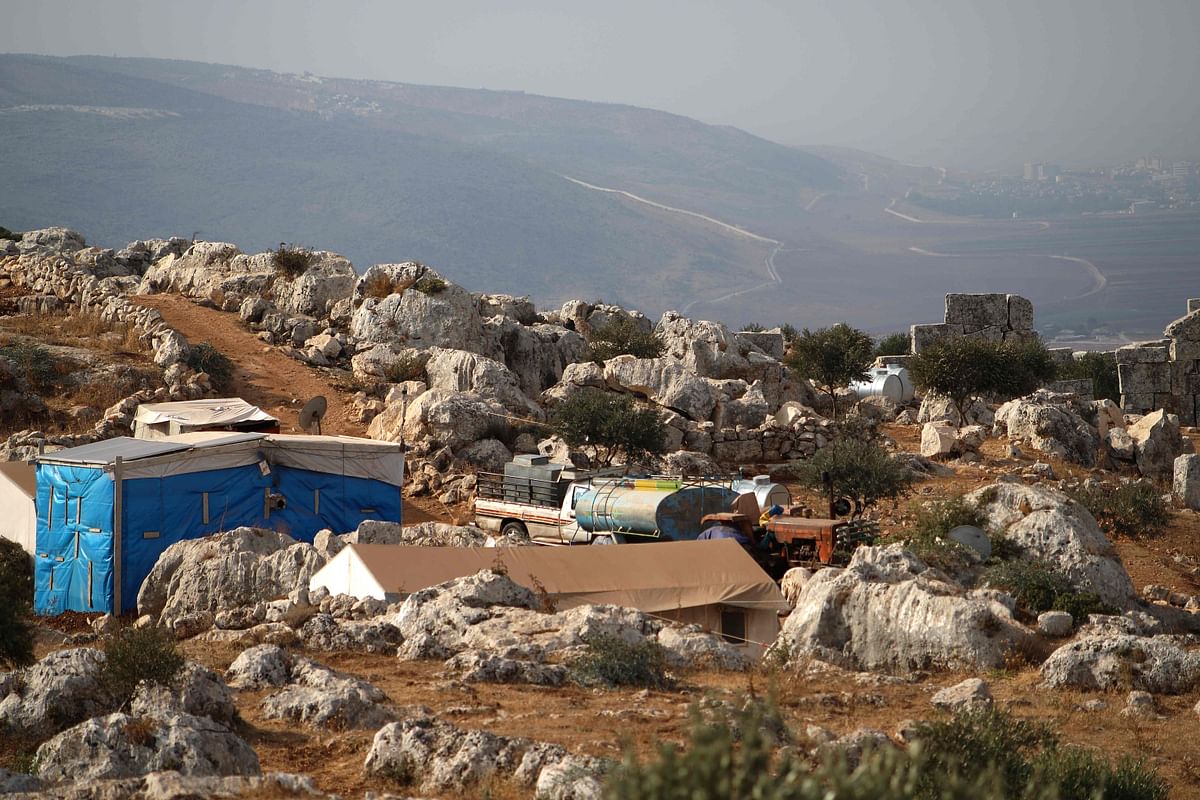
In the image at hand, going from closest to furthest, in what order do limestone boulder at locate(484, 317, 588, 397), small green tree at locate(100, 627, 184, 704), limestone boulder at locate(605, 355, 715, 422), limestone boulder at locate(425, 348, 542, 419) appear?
small green tree at locate(100, 627, 184, 704) < limestone boulder at locate(425, 348, 542, 419) < limestone boulder at locate(605, 355, 715, 422) < limestone boulder at locate(484, 317, 588, 397)

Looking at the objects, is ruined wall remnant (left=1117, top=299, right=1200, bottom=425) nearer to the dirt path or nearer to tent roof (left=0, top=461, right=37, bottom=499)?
the dirt path

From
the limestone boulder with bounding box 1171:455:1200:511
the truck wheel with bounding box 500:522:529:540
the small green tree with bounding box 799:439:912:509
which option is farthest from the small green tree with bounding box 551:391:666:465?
the limestone boulder with bounding box 1171:455:1200:511

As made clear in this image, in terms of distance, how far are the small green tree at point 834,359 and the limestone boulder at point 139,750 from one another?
2726cm

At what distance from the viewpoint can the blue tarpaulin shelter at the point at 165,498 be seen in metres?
17.3

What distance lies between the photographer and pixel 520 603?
13125 millimetres

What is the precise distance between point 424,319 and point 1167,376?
22.0 metres

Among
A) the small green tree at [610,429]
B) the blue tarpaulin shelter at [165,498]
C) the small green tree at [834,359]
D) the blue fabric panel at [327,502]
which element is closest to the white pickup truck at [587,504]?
the blue fabric panel at [327,502]

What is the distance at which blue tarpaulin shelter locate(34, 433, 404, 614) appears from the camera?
56.9 ft

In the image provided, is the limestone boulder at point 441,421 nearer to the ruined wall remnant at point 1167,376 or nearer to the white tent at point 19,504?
the white tent at point 19,504

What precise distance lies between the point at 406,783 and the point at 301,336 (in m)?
25.7

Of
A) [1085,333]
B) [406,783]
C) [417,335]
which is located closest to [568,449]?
[417,335]

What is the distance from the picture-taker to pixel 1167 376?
35969 millimetres

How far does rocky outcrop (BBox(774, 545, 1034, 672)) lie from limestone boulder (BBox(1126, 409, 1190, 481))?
1825 centimetres

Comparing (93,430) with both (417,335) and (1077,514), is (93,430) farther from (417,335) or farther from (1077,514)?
(1077,514)
